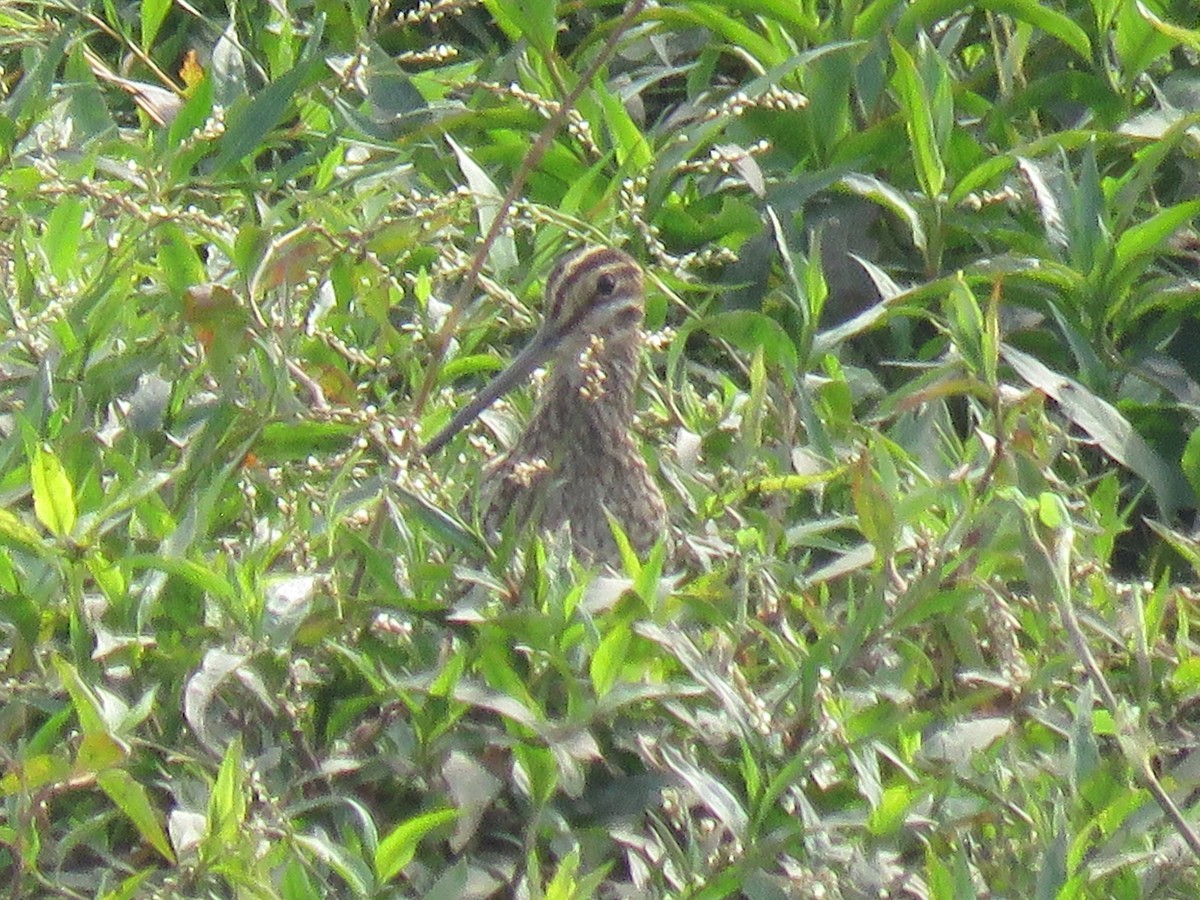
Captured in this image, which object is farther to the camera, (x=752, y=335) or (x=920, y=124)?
(x=920, y=124)

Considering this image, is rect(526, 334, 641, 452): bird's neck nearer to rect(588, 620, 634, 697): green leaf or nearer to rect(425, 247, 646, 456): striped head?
rect(425, 247, 646, 456): striped head

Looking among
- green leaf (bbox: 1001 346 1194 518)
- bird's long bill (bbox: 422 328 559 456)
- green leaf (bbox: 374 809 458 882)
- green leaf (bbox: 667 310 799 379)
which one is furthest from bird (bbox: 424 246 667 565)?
green leaf (bbox: 374 809 458 882)

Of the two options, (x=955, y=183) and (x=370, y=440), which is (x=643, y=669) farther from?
(x=955, y=183)

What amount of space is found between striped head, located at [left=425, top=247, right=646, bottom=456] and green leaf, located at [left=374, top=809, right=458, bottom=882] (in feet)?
4.56

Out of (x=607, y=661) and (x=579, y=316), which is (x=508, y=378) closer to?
→ (x=579, y=316)

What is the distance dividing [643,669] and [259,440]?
851mm

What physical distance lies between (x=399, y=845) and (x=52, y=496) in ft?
2.31

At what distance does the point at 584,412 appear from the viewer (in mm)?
4602

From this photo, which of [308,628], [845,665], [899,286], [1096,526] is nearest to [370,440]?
[308,628]

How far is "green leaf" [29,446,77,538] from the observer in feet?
11.3

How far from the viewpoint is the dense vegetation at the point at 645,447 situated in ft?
10.9

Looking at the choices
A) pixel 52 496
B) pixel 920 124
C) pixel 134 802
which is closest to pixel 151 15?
pixel 920 124

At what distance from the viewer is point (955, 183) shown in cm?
494

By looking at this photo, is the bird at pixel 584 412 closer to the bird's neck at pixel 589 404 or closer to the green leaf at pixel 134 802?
the bird's neck at pixel 589 404
